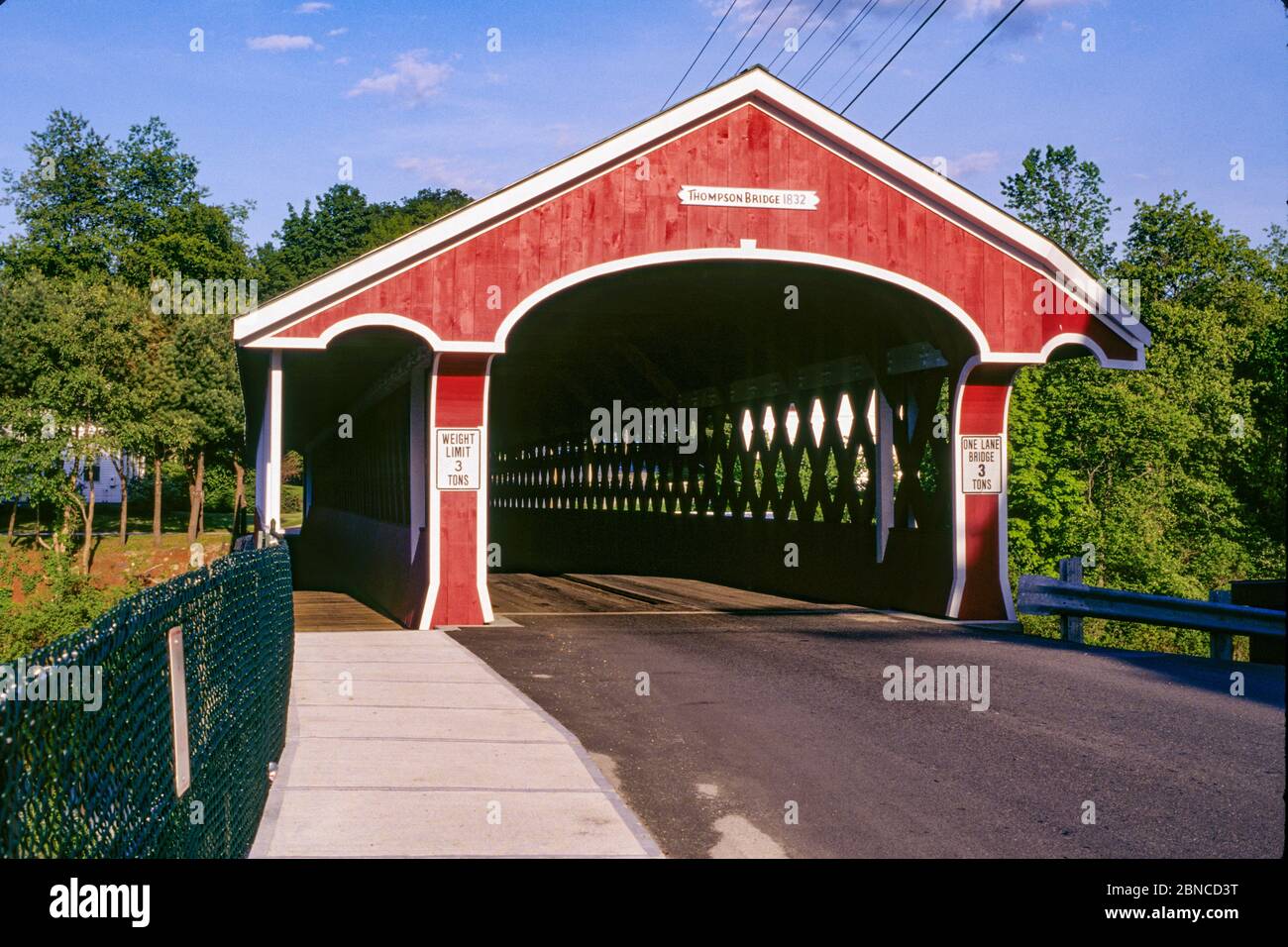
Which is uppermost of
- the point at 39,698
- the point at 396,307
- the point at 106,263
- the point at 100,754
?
the point at 106,263

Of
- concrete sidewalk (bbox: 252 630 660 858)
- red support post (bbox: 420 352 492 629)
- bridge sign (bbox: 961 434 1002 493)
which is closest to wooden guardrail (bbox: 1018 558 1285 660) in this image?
bridge sign (bbox: 961 434 1002 493)

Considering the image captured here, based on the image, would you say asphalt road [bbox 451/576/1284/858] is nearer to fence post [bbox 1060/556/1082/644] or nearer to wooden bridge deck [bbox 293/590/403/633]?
fence post [bbox 1060/556/1082/644]

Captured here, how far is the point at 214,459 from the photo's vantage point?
60.8 metres

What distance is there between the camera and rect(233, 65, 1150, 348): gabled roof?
48.9 ft

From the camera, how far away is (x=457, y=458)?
15.5 metres

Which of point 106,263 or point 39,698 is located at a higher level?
point 106,263

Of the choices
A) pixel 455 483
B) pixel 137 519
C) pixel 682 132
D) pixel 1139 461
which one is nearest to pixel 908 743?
pixel 455 483

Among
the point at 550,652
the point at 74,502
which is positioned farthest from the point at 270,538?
the point at 74,502

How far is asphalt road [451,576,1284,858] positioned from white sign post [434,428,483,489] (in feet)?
6.35

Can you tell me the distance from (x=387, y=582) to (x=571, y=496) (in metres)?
13.0

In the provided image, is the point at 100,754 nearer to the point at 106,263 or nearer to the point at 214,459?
the point at 214,459

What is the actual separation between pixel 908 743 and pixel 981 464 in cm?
858

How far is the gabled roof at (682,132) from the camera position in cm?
1491

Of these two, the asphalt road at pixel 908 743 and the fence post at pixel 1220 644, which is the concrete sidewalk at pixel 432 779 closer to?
the asphalt road at pixel 908 743
